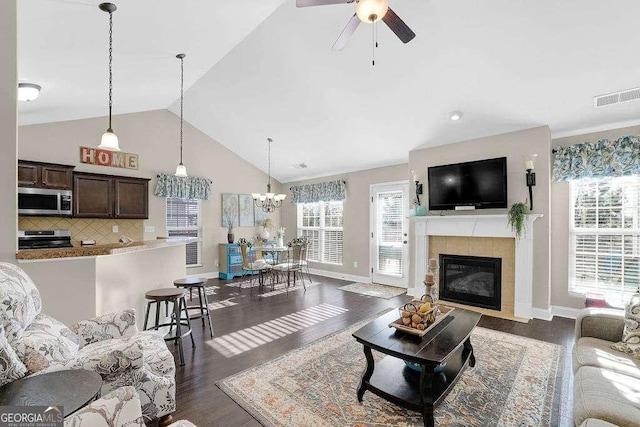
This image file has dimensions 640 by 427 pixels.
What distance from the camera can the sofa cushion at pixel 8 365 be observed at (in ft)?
4.04

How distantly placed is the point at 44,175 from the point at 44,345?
423 cm

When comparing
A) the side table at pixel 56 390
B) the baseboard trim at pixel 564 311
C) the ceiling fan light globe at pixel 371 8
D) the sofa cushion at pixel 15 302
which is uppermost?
the ceiling fan light globe at pixel 371 8

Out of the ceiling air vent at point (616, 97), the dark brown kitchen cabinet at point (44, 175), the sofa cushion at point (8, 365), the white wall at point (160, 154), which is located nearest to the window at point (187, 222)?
the white wall at point (160, 154)

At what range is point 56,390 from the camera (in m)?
1.23

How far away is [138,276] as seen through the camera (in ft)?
10.5

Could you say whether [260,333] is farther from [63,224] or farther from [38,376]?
[63,224]

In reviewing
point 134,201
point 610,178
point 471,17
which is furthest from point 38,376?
point 610,178

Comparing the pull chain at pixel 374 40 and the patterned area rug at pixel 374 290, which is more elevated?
the pull chain at pixel 374 40

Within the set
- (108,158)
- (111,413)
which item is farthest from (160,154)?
(111,413)

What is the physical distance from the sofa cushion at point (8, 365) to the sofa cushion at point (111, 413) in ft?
1.73

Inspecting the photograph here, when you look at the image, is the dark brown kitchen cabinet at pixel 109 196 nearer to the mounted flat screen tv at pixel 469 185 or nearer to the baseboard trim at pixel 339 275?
the baseboard trim at pixel 339 275

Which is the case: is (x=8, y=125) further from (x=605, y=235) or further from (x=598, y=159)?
(x=605, y=235)

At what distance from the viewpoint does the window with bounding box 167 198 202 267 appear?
6.28 m

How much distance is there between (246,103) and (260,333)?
12.2 feet
